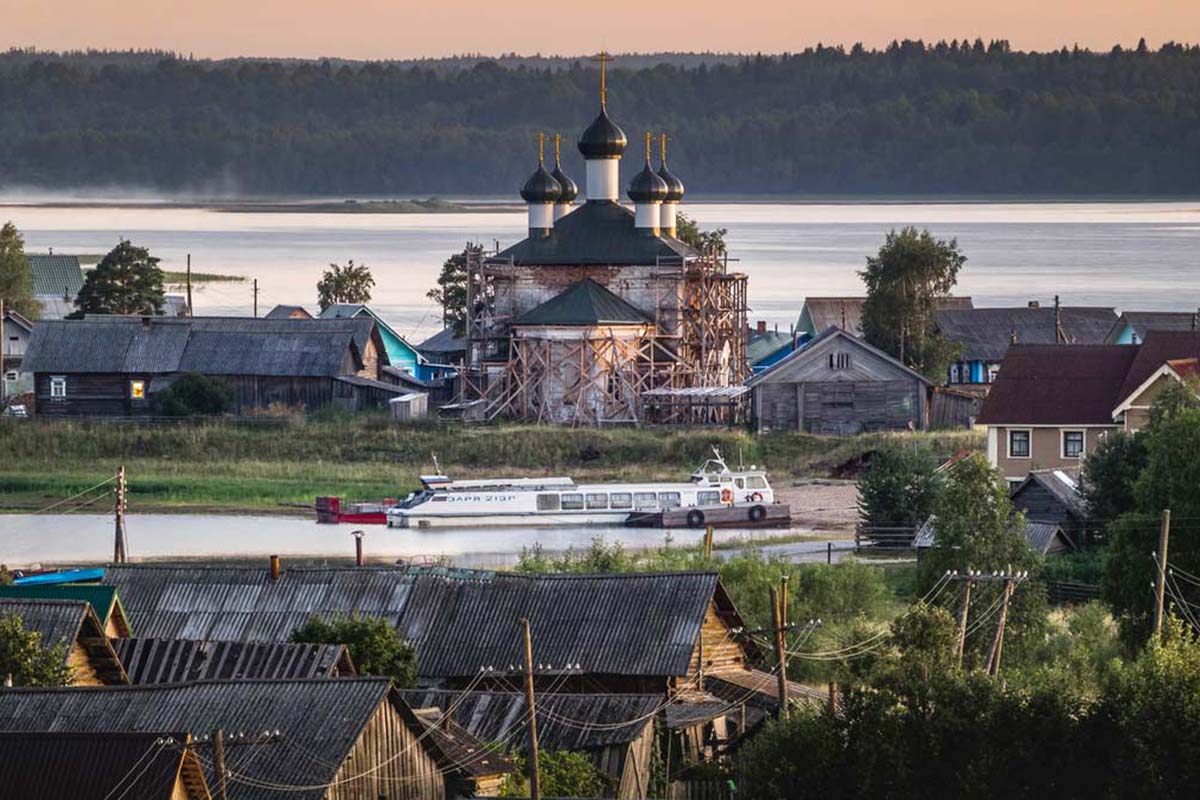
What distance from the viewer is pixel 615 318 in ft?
203

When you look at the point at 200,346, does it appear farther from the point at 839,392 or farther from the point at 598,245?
the point at 839,392

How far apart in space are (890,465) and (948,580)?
13.3 metres

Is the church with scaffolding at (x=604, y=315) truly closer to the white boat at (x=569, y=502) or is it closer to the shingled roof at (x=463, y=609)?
the white boat at (x=569, y=502)

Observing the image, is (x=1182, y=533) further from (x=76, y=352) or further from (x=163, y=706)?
(x=76, y=352)

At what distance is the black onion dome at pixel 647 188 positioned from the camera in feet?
213

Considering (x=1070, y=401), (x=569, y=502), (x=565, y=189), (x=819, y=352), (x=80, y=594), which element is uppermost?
(x=565, y=189)

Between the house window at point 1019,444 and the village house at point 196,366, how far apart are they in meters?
16.5

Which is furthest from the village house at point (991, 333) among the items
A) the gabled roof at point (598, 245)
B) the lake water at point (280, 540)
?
the lake water at point (280, 540)

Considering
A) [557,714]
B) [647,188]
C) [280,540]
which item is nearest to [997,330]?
[647,188]

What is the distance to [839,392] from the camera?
58.7 m

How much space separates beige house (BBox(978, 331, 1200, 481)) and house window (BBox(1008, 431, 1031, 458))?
0.02 meters

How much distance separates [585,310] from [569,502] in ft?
38.2

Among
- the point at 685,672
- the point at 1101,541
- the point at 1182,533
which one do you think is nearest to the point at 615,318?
the point at 1101,541

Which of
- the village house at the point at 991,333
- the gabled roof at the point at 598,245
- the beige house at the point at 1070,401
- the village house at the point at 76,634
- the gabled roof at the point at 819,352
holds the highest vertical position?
the gabled roof at the point at 598,245
